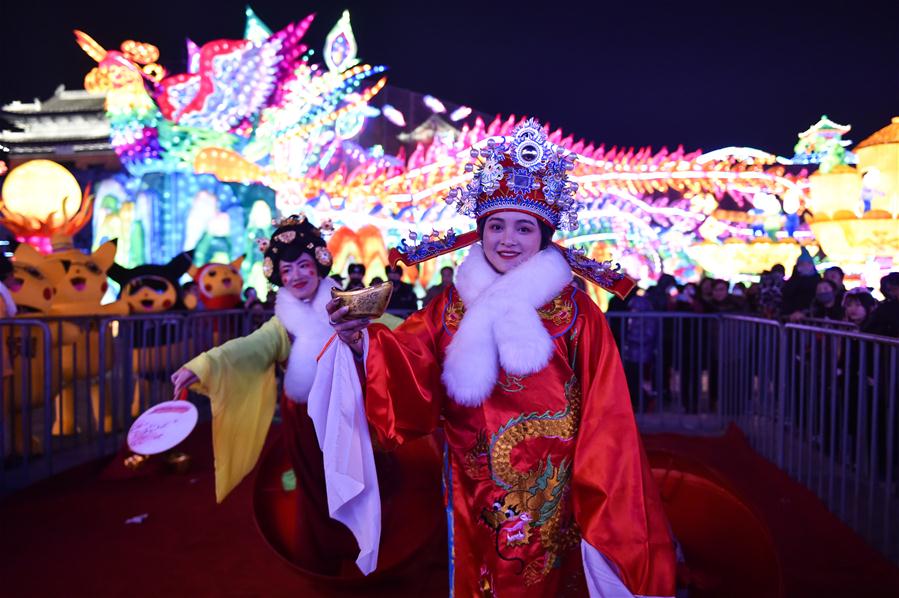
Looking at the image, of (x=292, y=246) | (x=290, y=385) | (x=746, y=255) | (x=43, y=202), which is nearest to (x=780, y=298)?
(x=292, y=246)

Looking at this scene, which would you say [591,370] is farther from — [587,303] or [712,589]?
[712,589]

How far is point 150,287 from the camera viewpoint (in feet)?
25.8

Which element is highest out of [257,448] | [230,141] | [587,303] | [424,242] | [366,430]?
[230,141]

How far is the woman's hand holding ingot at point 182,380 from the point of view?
3244mm

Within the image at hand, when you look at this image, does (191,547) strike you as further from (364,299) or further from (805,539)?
(805,539)

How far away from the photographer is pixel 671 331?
7770 millimetres

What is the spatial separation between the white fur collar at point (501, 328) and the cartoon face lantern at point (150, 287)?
5994mm

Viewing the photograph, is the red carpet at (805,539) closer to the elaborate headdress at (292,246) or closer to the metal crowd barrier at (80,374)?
the elaborate headdress at (292,246)

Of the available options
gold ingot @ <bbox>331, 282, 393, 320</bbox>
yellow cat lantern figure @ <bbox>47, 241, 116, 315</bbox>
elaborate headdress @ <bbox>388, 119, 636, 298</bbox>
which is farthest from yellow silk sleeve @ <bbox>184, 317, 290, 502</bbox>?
yellow cat lantern figure @ <bbox>47, 241, 116, 315</bbox>

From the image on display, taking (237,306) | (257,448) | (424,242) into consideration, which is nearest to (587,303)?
(424,242)

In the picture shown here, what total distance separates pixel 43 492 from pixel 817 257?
50.8 feet

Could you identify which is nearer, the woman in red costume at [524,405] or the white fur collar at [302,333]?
the woman in red costume at [524,405]

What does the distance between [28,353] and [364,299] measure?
424 centimetres

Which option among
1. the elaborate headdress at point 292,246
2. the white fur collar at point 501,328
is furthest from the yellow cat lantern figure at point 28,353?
the white fur collar at point 501,328
